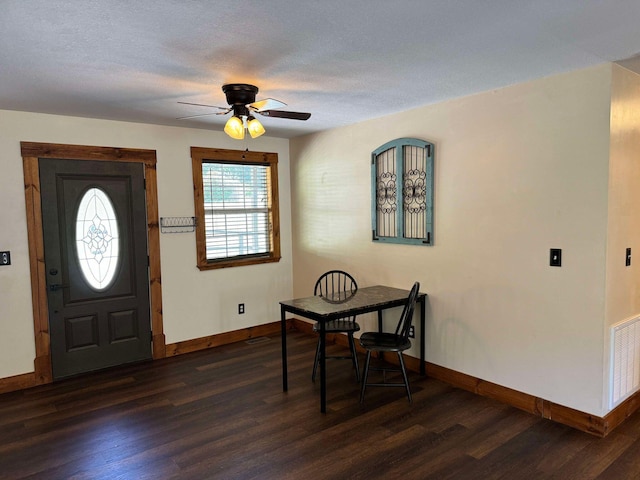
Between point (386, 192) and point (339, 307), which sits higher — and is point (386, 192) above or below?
above

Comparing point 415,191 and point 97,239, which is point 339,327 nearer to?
point 415,191

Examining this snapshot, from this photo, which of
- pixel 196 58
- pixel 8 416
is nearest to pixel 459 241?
pixel 196 58

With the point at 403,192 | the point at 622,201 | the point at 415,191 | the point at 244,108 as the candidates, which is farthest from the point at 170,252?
the point at 622,201

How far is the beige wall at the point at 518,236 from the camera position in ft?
9.29

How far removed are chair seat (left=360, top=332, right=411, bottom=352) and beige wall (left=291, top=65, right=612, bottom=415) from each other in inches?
21.9

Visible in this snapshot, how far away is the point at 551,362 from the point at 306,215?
3.09 metres

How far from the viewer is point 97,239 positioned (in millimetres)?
4129

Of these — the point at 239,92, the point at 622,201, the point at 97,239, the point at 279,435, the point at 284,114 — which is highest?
the point at 239,92

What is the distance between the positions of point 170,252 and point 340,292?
1.85 m

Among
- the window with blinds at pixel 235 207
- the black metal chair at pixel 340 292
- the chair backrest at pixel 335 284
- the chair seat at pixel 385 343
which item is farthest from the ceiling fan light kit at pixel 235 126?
the chair backrest at pixel 335 284

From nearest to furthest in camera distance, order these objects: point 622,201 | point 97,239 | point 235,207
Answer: point 622,201 → point 97,239 → point 235,207

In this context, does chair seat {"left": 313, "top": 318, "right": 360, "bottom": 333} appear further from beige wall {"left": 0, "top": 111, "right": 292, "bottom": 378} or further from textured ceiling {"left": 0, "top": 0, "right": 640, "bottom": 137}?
textured ceiling {"left": 0, "top": 0, "right": 640, "bottom": 137}

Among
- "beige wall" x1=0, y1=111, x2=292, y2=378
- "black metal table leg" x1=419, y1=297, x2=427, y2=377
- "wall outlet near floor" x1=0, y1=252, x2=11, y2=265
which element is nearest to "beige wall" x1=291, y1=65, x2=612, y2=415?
"black metal table leg" x1=419, y1=297, x2=427, y2=377

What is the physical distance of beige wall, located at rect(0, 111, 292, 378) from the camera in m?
3.71
